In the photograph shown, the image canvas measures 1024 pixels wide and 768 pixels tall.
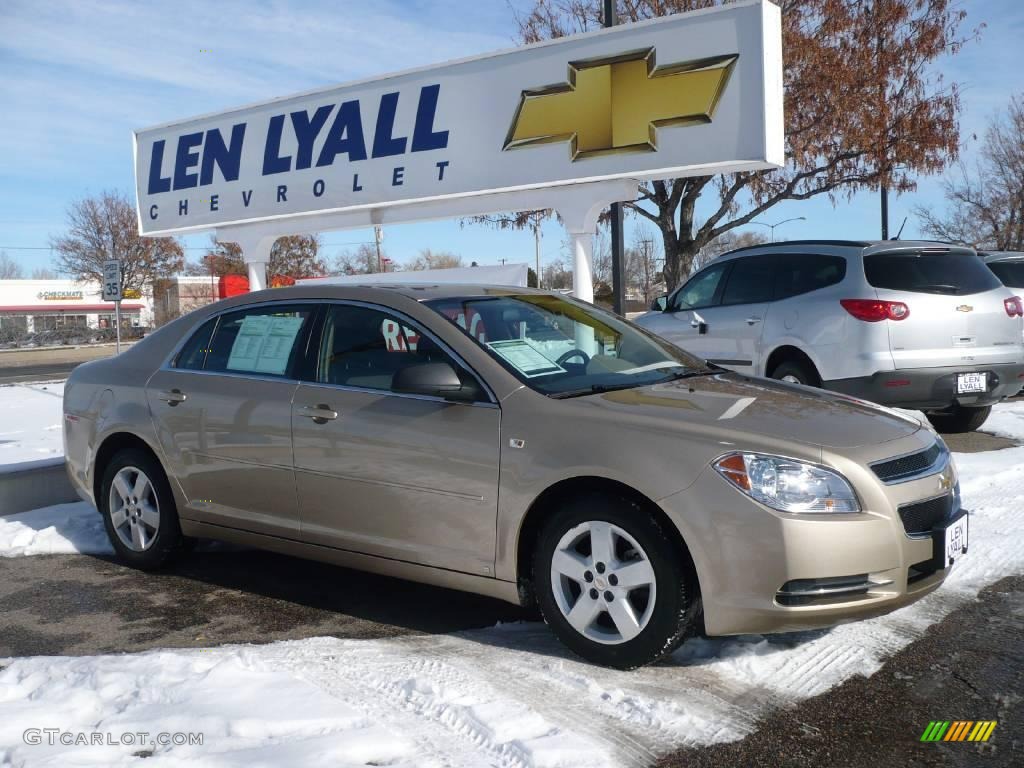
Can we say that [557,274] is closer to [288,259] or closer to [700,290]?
[288,259]

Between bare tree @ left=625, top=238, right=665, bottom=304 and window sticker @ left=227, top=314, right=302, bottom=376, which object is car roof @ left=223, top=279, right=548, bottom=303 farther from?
bare tree @ left=625, top=238, right=665, bottom=304

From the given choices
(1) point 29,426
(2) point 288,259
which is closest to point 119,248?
(2) point 288,259

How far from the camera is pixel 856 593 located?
3.51m

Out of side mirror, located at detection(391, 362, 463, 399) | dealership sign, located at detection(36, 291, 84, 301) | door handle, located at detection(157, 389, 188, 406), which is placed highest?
dealership sign, located at detection(36, 291, 84, 301)

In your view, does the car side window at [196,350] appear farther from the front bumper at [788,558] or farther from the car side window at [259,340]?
the front bumper at [788,558]

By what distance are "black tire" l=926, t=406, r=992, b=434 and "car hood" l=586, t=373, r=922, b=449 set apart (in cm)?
539

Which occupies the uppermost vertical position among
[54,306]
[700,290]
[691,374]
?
[54,306]

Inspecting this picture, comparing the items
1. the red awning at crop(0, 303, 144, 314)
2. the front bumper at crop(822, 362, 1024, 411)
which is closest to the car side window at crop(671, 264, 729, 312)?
the front bumper at crop(822, 362, 1024, 411)

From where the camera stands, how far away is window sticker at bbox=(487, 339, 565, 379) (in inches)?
167

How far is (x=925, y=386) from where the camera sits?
7.98m

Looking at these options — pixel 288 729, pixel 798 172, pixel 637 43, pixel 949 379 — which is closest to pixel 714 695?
pixel 288 729

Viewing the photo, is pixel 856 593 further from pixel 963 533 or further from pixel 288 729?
pixel 288 729

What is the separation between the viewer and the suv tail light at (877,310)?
8.03 m

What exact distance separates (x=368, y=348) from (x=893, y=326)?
509 cm
